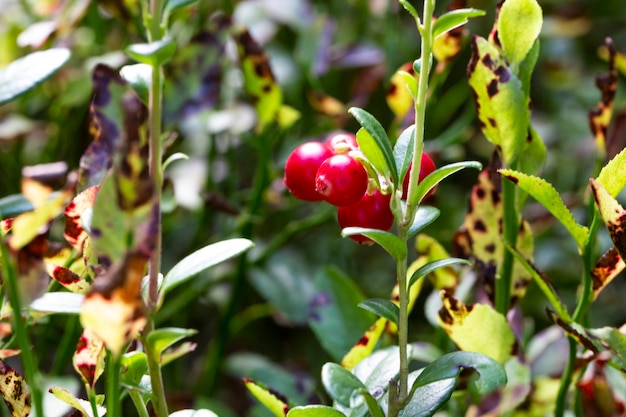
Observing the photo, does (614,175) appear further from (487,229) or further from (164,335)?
(164,335)

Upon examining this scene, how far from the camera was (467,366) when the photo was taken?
16.9 inches

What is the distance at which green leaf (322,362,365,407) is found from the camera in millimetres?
445

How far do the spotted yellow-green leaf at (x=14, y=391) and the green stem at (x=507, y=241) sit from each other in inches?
12.0

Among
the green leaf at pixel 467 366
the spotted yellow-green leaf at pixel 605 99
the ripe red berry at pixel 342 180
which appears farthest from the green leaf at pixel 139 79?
the spotted yellow-green leaf at pixel 605 99

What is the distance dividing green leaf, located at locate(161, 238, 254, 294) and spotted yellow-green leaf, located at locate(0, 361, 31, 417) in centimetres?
11

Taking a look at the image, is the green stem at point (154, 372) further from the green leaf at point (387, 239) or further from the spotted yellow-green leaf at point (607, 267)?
the spotted yellow-green leaf at point (607, 267)

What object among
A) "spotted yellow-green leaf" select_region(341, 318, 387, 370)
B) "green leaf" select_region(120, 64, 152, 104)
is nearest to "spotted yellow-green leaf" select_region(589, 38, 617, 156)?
"spotted yellow-green leaf" select_region(341, 318, 387, 370)

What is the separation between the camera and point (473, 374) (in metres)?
0.55

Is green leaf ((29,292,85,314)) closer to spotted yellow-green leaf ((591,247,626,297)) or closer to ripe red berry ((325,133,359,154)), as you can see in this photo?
ripe red berry ((325,133,359,154))

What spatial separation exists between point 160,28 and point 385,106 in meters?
1.00

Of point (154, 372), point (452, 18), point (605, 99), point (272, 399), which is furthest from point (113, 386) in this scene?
point (605, 99)

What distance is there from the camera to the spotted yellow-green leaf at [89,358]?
44 centimetres

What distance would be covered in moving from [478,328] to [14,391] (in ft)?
0.92

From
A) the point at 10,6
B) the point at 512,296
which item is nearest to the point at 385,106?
the point at 10,6
